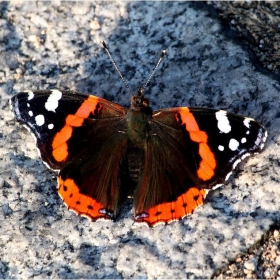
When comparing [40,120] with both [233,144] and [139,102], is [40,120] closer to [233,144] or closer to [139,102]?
[139,102]

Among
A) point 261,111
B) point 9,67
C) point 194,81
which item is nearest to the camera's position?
point 261,111

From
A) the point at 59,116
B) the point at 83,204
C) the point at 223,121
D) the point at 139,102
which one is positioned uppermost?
the point at 223,121

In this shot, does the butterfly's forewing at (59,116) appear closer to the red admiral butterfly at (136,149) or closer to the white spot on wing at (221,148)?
the red admiral butterfly at (136,149)

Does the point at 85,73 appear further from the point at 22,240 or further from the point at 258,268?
the point at 258,268

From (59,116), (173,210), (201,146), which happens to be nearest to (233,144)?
(201,146)

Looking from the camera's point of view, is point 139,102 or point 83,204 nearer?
point 83,204

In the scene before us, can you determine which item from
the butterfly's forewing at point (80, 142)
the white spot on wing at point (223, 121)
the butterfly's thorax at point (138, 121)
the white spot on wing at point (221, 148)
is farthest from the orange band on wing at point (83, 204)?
the white spot on wing at point (223, 121)

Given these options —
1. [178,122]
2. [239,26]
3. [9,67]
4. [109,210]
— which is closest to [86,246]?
[109,210]
